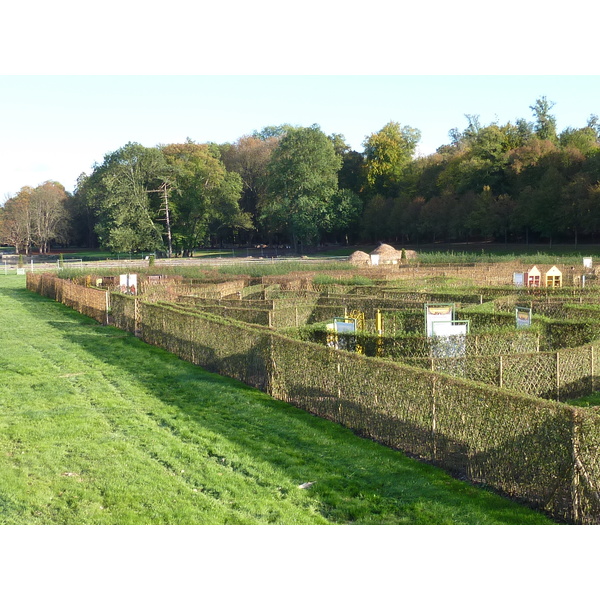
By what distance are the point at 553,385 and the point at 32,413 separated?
9480 mm

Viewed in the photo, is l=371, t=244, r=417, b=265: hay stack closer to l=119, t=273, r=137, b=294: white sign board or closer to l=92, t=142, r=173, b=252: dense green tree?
l=119, t=273, r=137, b=294: white sign board

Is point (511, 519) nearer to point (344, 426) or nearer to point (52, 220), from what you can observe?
point (344, 426)

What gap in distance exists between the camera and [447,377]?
9.30m

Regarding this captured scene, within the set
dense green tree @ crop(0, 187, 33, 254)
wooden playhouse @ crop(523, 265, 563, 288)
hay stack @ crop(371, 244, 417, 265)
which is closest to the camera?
wooden playhouse @ crop(523, 265, 563, 288)

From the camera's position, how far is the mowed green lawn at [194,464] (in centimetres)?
765

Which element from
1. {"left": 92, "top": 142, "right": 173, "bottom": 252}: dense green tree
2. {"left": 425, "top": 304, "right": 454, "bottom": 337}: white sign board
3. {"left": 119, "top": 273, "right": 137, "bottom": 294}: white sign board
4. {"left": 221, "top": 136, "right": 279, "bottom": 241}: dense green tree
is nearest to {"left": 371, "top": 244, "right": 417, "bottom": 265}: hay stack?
{"left": 119, "top": 273, "right": 137, "bottom": 294}: white sign board

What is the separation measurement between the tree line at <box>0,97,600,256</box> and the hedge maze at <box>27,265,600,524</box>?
47.4 m

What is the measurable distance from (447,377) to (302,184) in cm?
7911

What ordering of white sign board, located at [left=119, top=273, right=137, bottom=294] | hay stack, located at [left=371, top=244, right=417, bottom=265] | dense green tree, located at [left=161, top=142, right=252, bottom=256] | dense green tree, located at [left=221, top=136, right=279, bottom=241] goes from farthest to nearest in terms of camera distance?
1. dense green tree, located at [left=221, top=136, right=279, bottom=241]
2. dense green tree, located at [left=161, top=142, right=252, bottom=256]
3. hay stack, located at [left=371, top=244, right=417, bottom=265]
4. white sign board, located at [left=119, top=273, right=137, bottom=294]

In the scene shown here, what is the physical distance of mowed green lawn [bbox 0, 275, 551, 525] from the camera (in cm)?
765

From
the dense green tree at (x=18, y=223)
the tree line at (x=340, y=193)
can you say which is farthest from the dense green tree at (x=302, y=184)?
the dense green tree at (x=18, y=223)

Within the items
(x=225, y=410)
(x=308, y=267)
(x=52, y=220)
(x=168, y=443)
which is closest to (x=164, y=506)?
(x=168, y=443)

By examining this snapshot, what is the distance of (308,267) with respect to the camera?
157ft

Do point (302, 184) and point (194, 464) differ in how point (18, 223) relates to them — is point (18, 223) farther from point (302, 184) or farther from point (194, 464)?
point (194, 464)
